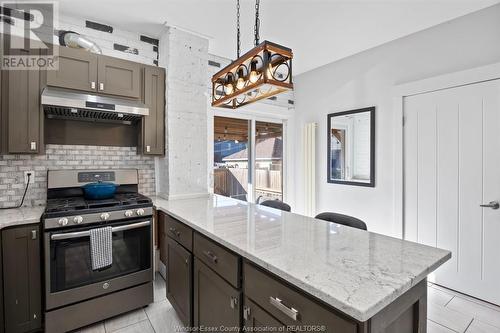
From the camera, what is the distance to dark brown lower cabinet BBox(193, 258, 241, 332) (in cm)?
136

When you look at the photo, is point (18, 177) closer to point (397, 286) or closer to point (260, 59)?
point (260, 59)

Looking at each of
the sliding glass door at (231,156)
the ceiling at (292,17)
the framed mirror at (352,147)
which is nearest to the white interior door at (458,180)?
the framed mirror at (352,147)

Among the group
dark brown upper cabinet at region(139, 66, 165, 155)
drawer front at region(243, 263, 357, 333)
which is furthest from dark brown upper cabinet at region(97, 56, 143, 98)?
drawer front at region(243, 263, 357, 333)

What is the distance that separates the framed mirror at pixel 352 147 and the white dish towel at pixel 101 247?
302cm

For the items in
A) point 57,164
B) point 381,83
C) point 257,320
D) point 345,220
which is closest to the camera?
point 257,320

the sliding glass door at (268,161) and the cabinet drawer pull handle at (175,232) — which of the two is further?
the sliding glass door at (268,161)

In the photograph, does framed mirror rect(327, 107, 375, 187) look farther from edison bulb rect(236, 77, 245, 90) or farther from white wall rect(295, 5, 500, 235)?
edison bulb rect(236, 77, 245, 90)

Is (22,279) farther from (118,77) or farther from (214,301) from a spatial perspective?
(118,77)

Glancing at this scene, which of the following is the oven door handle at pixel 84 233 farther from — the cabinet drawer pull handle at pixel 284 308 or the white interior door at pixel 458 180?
the white interior door at pixel 458 180

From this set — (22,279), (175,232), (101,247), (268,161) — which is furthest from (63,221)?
(268,161)

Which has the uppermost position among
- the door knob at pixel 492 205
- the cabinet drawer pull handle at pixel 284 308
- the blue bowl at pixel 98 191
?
the blue bowl at pixel 98 191

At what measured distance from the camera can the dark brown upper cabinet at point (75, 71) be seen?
7.60 ft

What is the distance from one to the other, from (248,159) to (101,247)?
2.55 metres

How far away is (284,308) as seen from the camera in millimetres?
1036
